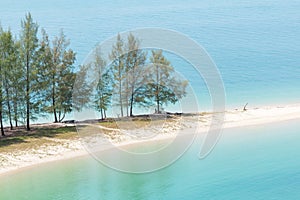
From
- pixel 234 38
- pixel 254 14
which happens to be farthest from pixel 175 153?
pixel 254 14

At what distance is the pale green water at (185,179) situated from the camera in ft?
85.5

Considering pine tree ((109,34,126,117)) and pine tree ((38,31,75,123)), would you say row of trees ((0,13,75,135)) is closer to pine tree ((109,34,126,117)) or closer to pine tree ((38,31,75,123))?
pine tree ((38,31,75,123))

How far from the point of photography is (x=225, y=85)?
56.0 meters

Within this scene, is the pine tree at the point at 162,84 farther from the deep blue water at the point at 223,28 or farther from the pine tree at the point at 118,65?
the deep blue water at the point at 223,28

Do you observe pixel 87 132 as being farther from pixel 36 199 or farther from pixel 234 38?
pixel 234 38

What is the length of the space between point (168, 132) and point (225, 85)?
21.7 meters

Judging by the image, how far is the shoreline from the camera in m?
29.8

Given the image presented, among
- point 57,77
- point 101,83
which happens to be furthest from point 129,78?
point 57,77

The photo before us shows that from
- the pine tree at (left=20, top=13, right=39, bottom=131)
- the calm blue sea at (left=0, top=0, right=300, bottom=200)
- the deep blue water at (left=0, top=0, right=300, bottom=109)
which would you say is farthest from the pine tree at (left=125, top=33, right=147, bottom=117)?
the deep blue water at (left=0, top=0, right=300, bottom=109)

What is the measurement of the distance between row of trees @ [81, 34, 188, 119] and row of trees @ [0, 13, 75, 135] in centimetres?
226

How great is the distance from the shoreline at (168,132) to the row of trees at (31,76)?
4370 mm

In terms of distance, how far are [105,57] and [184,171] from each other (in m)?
11.6

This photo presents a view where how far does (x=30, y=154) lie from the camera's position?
30.7 metres

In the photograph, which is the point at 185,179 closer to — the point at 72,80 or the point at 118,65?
the point at 118,65
